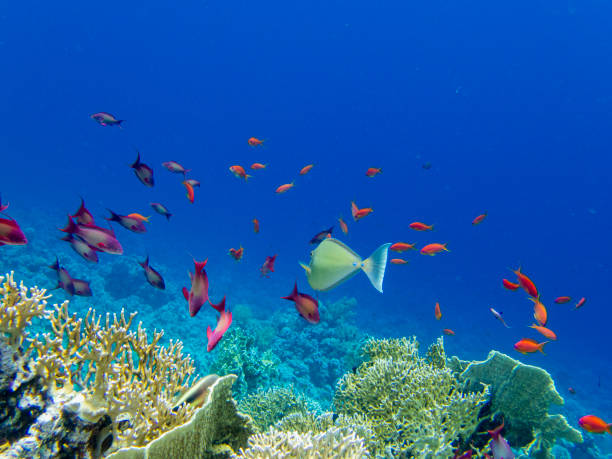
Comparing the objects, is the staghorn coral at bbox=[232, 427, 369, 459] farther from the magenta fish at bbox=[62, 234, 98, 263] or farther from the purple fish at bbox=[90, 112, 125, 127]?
the purple fish at bbox=[90, 112, 125, 127]

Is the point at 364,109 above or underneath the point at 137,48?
underneath

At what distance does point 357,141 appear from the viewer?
103125mm

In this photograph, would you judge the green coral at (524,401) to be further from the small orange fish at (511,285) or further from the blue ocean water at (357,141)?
the blue ocean water at (357,141)

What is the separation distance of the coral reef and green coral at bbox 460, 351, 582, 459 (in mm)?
3413

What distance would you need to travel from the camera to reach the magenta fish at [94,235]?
12.5ft

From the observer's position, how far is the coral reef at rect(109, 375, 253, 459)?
1.85m

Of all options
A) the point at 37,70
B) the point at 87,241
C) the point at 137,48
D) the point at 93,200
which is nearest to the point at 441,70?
the point at 93,200

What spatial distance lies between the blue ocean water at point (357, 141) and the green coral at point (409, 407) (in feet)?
50.5

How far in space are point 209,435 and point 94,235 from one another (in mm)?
2826

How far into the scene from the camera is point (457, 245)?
8850cm

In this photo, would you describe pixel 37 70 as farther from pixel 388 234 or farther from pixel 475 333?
pixel 475 333

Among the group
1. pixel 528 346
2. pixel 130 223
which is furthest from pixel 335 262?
pixel 528 346

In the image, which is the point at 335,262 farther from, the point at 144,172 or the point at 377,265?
the point at 144,172

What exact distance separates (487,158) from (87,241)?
10573 cm
